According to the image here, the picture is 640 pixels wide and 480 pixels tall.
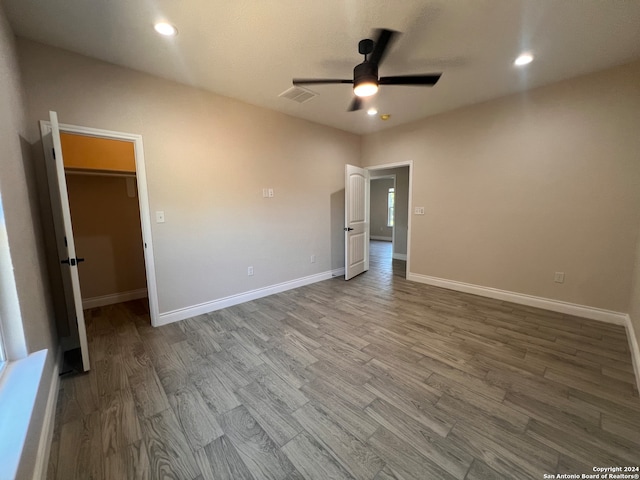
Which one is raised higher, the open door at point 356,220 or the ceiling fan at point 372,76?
the ceiling fan at point 372,76

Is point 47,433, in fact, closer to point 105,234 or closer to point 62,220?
point 62,220

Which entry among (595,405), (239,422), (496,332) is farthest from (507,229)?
(239,422)

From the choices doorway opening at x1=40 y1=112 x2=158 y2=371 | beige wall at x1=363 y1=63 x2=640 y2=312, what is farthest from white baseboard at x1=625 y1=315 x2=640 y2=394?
doorway opening at x1=40 y1=112 x2=158 y2=371

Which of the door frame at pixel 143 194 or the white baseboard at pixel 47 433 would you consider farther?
the door frame at pixel 143 194

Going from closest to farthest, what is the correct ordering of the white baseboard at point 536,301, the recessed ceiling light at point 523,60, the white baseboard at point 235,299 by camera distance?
the recessed ceiling light at point 523,60 → the white baseboard at point 536,301 → the white baseboard at point 235,299

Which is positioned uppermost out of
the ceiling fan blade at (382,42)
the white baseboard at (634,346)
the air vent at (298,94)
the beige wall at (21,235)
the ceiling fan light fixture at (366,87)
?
the air vent at (298,94)

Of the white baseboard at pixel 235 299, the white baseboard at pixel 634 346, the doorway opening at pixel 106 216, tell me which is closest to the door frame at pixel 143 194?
the doorway opening at pixel 106 216

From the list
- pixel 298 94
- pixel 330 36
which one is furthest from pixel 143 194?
pixel 330 36

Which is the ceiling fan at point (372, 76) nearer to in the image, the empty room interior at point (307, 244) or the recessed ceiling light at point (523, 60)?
the empty room interior at point (307, 244)

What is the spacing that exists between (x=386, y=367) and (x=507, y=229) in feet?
8.80

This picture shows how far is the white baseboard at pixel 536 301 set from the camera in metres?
2.76

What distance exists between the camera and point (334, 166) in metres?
4.58

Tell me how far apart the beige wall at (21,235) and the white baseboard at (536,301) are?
4421 millimetres

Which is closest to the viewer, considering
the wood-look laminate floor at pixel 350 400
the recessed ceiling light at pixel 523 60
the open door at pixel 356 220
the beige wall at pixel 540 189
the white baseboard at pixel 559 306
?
the wood-look laminate floor at pixel 350 400
